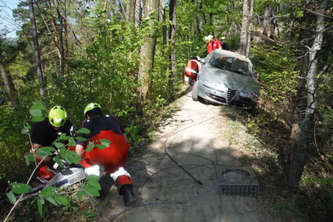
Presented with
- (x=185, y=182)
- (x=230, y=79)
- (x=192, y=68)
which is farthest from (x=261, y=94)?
(x=192, y=68)

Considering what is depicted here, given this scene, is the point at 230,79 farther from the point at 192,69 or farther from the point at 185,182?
the point at 185,182

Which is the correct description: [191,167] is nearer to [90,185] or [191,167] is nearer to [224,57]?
[90,185]

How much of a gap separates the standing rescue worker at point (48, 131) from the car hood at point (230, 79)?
202 inches

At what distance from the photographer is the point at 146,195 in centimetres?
419

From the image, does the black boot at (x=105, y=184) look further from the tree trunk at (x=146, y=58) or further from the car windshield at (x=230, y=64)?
the car windshield at (x=230, y=64)

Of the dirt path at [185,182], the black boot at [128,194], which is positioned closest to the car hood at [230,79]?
the dirt path at [185,182]

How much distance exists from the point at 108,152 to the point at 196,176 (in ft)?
6.26

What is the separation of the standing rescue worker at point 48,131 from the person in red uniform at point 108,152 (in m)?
0.58

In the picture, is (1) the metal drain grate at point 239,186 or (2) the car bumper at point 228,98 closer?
(1) the metal drain grate at point 239,186

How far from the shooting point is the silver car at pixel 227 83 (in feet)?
25.4

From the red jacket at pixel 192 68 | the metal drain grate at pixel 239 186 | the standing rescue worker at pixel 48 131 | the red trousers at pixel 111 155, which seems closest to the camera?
the red trousers at pixel 111 155

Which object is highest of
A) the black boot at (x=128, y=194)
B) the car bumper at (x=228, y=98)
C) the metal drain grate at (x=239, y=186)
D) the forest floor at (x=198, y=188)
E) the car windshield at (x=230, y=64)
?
the car windshield at (x=230, y=64)

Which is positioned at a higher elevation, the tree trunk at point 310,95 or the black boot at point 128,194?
the tree trunk at point 310,95

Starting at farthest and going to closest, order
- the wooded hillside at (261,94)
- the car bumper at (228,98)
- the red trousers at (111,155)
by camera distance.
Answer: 1. the car bumper at (228,98)
2. the wooded hillside at (261,94)
3. the red trousers at (111,155)
